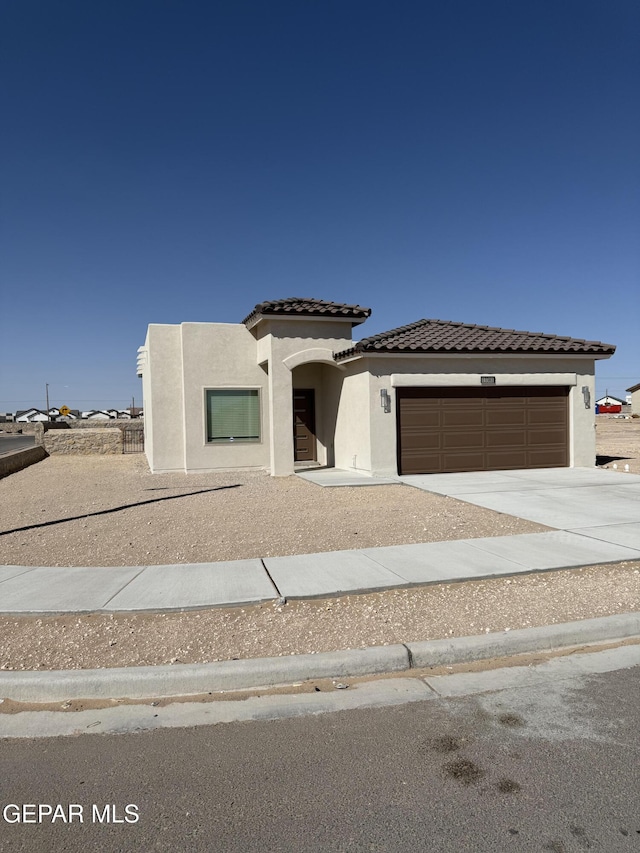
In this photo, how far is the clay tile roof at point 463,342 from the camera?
16422 mm

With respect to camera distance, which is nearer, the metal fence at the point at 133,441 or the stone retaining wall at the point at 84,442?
the stone retaining wall at the point at 84,442

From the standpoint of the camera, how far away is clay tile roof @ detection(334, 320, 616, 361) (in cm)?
1642

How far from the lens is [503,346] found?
17172 mm

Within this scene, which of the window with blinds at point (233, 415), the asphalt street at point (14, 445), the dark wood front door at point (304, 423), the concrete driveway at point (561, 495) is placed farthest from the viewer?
the asphalt street at point (14, 445)

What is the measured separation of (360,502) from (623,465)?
985cm

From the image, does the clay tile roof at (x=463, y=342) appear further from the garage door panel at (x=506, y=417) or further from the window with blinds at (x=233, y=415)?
the window with blinds at (x=233, y=415)

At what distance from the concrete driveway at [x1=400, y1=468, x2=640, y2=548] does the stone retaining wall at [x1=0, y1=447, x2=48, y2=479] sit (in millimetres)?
12014

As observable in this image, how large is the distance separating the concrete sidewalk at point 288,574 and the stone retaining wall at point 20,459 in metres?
12.5

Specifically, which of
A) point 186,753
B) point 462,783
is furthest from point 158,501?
point 462,783

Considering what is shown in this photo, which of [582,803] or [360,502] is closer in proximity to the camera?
[582,803]

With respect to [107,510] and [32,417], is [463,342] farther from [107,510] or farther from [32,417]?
[32,417]

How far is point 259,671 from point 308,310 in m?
13.6

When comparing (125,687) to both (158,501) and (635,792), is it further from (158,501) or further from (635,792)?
(158,501)

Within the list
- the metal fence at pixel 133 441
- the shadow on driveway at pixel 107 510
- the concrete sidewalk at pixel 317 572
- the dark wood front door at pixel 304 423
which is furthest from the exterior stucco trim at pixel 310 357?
the metal fence at pixel 133 441
